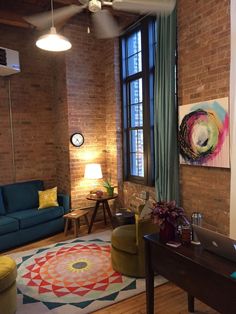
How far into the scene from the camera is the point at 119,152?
496cm

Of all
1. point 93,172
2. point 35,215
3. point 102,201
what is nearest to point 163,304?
point 102,201

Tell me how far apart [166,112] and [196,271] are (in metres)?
2.34

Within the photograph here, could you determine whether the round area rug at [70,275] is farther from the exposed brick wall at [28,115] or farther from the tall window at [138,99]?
the exposed brick wall at [28,115]

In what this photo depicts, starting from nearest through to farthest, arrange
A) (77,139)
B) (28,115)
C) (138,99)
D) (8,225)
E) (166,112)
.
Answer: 1. (166,112)
2. (8,225)
3. (138,99)
4. (77,139)
5. (28,115)

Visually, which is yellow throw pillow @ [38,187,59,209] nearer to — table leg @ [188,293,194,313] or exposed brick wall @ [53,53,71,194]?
exposed brick wall @ [53,53,71,194]

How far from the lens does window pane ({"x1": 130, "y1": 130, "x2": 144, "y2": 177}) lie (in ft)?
15.1

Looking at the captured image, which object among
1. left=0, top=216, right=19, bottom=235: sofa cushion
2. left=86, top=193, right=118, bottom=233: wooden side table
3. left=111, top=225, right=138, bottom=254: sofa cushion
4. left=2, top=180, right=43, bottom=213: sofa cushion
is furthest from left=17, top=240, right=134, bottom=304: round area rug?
left=2, top=180, right=43, bottom=213: sofa cushion

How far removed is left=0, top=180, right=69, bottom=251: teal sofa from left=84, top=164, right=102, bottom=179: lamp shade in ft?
1.72

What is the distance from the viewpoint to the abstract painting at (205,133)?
292 centimetres

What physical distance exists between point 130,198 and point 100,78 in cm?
231

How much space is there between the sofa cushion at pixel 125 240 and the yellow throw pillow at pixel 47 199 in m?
1.72

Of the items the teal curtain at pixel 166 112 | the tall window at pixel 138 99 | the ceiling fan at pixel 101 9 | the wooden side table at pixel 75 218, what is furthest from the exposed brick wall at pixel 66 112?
the ceiling fan at pixel 101 9

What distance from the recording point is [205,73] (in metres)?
3.14

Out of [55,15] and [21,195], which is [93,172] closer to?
[21,195]
